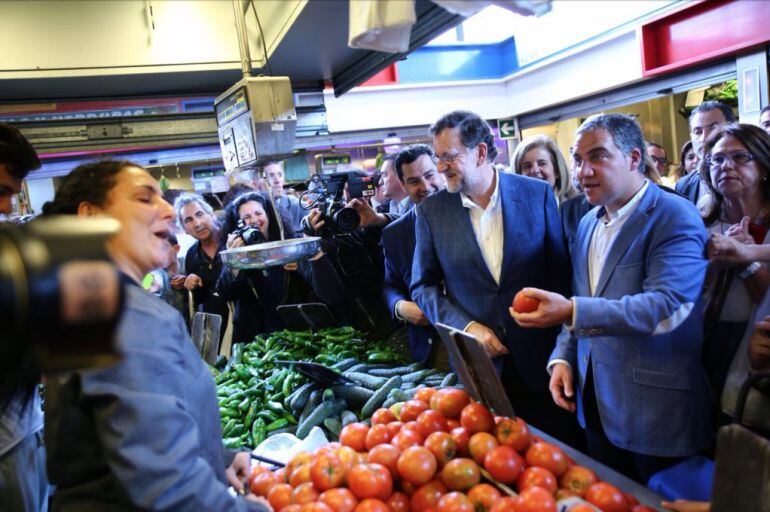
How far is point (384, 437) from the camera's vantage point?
166cm

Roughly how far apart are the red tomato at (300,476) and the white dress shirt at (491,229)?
3.88 ft

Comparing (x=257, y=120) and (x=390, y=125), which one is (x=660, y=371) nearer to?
(x=257, y=120)

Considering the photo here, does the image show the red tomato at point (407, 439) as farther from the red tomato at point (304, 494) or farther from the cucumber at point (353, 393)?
the cucumber at point (353, 393)

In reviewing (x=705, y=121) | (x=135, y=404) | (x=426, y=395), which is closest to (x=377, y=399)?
(x=426, y=395)

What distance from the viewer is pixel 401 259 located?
9.34 ft

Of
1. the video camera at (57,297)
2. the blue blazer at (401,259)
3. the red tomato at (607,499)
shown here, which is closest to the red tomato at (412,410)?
the red tomato at (607,499)

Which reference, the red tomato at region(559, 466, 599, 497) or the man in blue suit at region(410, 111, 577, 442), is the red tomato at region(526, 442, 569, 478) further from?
the man in blue suit at region(410, 111, 577, 442)

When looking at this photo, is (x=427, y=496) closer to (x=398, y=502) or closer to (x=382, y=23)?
(x=398, y=502)

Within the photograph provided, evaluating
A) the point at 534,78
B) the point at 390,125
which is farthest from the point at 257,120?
the point at 534,78

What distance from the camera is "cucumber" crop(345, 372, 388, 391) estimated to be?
2.35 metres

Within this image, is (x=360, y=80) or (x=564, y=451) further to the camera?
(x=360, y=80)

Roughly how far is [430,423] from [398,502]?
0.28 meters

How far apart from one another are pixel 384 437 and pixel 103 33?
8.15 feet

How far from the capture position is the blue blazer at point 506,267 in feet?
7.42
